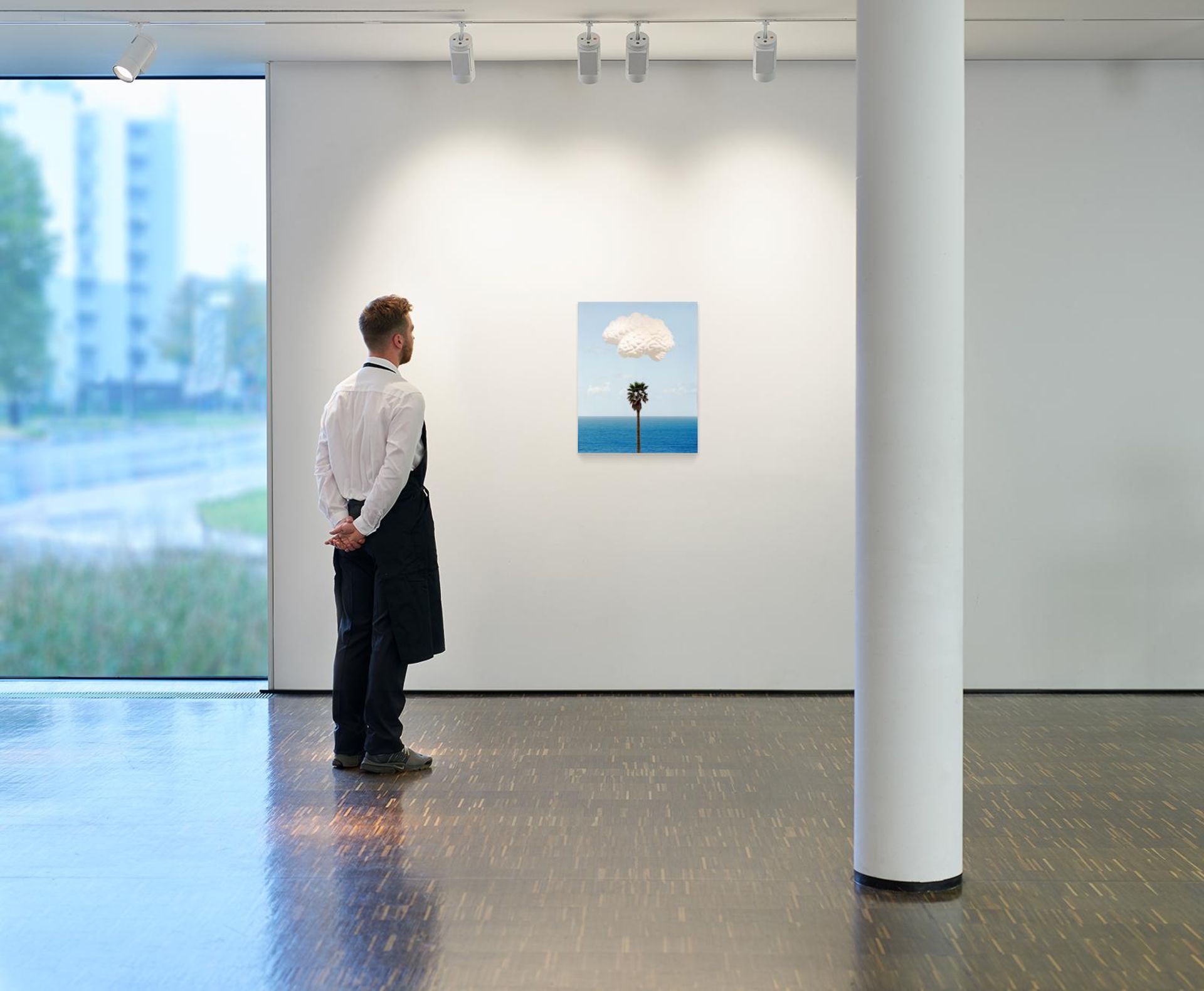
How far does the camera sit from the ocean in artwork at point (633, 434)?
21.5 feet

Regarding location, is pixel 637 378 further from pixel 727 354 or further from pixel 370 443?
pixel 370 443

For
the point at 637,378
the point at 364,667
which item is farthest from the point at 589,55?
the point at 364,667

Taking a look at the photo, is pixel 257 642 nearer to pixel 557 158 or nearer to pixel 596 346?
pixel 596 346

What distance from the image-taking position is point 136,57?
5.78m

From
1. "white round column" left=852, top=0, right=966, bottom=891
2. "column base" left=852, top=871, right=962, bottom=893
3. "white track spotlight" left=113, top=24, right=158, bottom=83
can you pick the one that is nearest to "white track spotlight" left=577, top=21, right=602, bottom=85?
"white track spotlight" left=113, top=24, right=158, bottom=83

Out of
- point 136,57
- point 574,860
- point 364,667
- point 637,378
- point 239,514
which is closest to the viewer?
point 574,860

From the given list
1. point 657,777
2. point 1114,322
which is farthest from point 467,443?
point 1114,322

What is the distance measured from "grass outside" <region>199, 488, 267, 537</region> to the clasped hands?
2.11 metres

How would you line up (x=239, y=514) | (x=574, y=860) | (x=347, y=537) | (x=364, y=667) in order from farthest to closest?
1. (x=239, y=514)
2. (x=364, y=667)
3. (x=347, y=537)
4. (x=574, y=860)

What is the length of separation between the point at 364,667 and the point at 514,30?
10.3ft

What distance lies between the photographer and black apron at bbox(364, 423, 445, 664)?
484cm

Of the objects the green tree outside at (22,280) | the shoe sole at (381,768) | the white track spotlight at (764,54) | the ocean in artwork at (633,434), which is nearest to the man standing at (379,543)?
the shoe sole at (381,768)

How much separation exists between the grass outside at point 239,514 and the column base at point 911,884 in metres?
4.24

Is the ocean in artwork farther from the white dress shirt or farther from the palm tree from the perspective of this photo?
the white dress shirt
